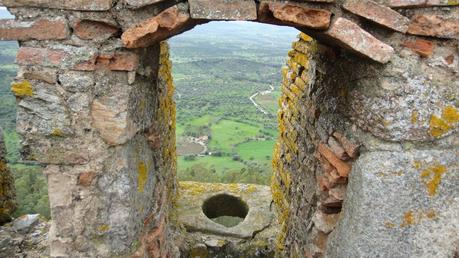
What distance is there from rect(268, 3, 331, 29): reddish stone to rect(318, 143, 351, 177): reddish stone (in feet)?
3.02

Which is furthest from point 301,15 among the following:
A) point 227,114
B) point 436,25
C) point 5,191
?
point 227,114

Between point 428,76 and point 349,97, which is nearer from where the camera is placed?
point 428,76

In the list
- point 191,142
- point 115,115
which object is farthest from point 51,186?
point 191,142

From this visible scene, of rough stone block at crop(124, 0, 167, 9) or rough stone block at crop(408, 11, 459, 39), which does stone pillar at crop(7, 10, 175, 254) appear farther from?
rough stone block at crop(408, 11, 459, 39)

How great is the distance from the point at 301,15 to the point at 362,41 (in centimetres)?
32

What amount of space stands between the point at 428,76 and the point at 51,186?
214 cm

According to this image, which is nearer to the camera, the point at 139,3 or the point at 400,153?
the point at 139,3

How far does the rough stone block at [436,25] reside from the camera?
166 cm

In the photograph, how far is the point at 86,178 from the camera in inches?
81.0

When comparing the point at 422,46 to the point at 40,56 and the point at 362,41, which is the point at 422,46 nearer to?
the point at 362,41

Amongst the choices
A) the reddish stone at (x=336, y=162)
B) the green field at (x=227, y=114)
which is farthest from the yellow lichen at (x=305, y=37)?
the green field at (x=227, y=114)

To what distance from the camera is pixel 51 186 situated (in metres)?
2.07

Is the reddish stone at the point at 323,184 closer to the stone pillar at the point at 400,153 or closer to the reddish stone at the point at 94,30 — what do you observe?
the stone pillar at the point at 400,153

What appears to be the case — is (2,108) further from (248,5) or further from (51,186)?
(248,5)
